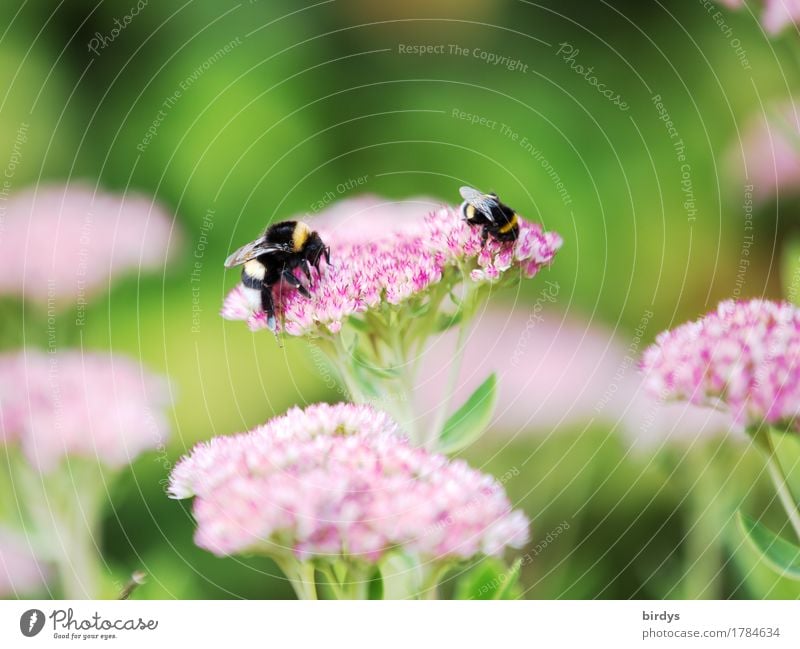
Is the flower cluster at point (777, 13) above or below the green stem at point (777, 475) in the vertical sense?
above

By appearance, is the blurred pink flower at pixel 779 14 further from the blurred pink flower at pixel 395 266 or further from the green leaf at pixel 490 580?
the green leaf at pixel 490 580

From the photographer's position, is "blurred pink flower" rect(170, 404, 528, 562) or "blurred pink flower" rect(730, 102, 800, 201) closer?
"blurred pink flower" rect(170, 404, 528, 562)

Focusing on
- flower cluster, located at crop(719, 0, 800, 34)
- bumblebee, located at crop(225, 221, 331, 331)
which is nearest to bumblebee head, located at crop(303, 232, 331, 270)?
bumblebee, located at crop(225, 221, 331, 331)

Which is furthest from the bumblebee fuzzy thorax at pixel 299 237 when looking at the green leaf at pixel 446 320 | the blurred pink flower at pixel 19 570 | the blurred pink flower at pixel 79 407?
the blurred pink flower at pixel 19 570

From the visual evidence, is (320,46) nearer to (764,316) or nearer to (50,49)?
(50,49)
